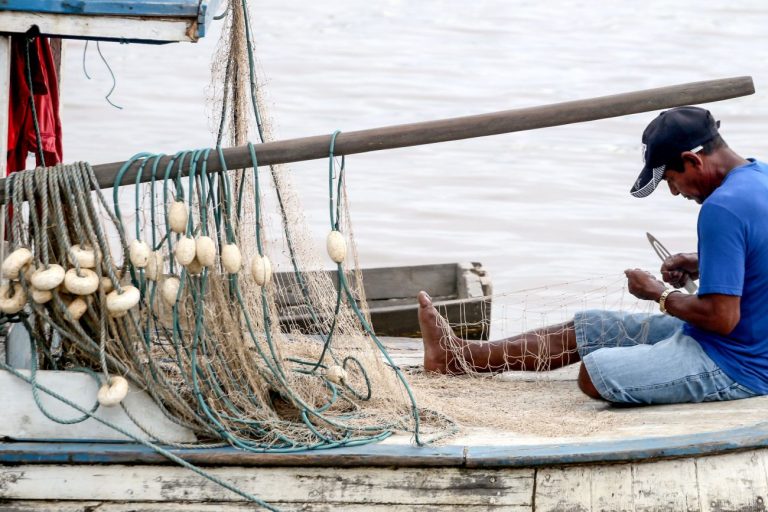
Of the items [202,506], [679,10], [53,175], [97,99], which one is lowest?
[202,506]

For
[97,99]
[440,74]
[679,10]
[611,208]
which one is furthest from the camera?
[679,10]

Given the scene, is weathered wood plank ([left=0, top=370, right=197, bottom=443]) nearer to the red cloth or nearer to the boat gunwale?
the boat gunwale

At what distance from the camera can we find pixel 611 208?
10.9 m

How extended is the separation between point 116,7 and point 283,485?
1572 mm

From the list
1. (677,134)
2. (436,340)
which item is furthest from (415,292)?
(677,134)

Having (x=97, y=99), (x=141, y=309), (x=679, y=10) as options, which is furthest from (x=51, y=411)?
(x=679, y=10)

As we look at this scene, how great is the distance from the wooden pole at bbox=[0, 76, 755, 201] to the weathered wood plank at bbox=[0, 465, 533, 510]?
863mm

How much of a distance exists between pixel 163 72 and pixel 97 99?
211 cm

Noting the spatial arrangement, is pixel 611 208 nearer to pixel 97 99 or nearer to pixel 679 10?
pixel 97 99

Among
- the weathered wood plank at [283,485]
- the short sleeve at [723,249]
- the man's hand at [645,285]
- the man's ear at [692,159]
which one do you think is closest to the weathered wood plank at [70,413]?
the weathered wood plank at [283,485]

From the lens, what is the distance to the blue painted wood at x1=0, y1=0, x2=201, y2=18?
3.71m

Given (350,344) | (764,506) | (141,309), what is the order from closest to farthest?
(764,506), (141,309), (350,344)

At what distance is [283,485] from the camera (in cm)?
352

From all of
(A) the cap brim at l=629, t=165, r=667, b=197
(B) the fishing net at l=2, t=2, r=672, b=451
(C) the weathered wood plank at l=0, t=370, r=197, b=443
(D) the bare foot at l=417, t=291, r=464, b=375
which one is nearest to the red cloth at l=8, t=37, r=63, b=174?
(B) the fishing net at l=2, t=2, r=672, b=451
